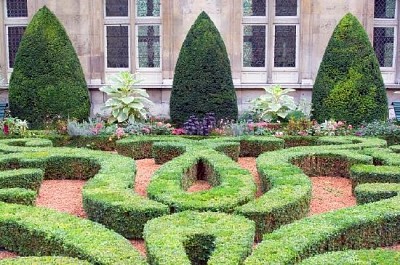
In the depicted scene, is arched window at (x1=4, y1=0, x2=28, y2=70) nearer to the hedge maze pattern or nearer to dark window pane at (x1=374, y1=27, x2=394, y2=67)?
the hedge maze pattern

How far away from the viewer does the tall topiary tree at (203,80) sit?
12.9 m

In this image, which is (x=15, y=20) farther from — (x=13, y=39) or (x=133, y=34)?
(x=133, y=34)

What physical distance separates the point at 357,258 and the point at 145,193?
3.41 m

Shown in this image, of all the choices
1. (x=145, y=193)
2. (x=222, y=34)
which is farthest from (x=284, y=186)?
(x=222, y=34)

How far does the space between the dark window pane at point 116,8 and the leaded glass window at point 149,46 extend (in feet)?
1.96

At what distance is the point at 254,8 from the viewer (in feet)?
49.2

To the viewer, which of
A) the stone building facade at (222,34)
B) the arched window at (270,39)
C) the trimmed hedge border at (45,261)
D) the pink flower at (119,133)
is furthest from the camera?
the arched window at (270,39)

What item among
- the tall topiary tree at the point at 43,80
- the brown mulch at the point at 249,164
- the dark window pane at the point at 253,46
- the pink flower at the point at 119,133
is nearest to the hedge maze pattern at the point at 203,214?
the brown mulch at the point at 249,164

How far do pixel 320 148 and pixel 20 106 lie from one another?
733 cm

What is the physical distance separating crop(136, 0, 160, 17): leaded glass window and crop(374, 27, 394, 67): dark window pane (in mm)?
5632

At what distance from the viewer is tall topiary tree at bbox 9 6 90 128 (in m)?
13.2

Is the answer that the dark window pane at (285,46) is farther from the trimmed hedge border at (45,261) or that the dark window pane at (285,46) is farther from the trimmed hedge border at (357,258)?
the trimmed hedge border at (45,261)

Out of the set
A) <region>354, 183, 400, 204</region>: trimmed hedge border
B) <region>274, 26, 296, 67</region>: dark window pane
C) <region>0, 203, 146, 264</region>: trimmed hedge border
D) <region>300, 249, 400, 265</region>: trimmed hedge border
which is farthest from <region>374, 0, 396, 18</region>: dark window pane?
<region>0, 203, 146, 264</region>: trimmed hedge border

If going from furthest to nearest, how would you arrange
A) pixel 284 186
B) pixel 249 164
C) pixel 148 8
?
pixel 148 8, pixel 249 164, pixel 284 186
